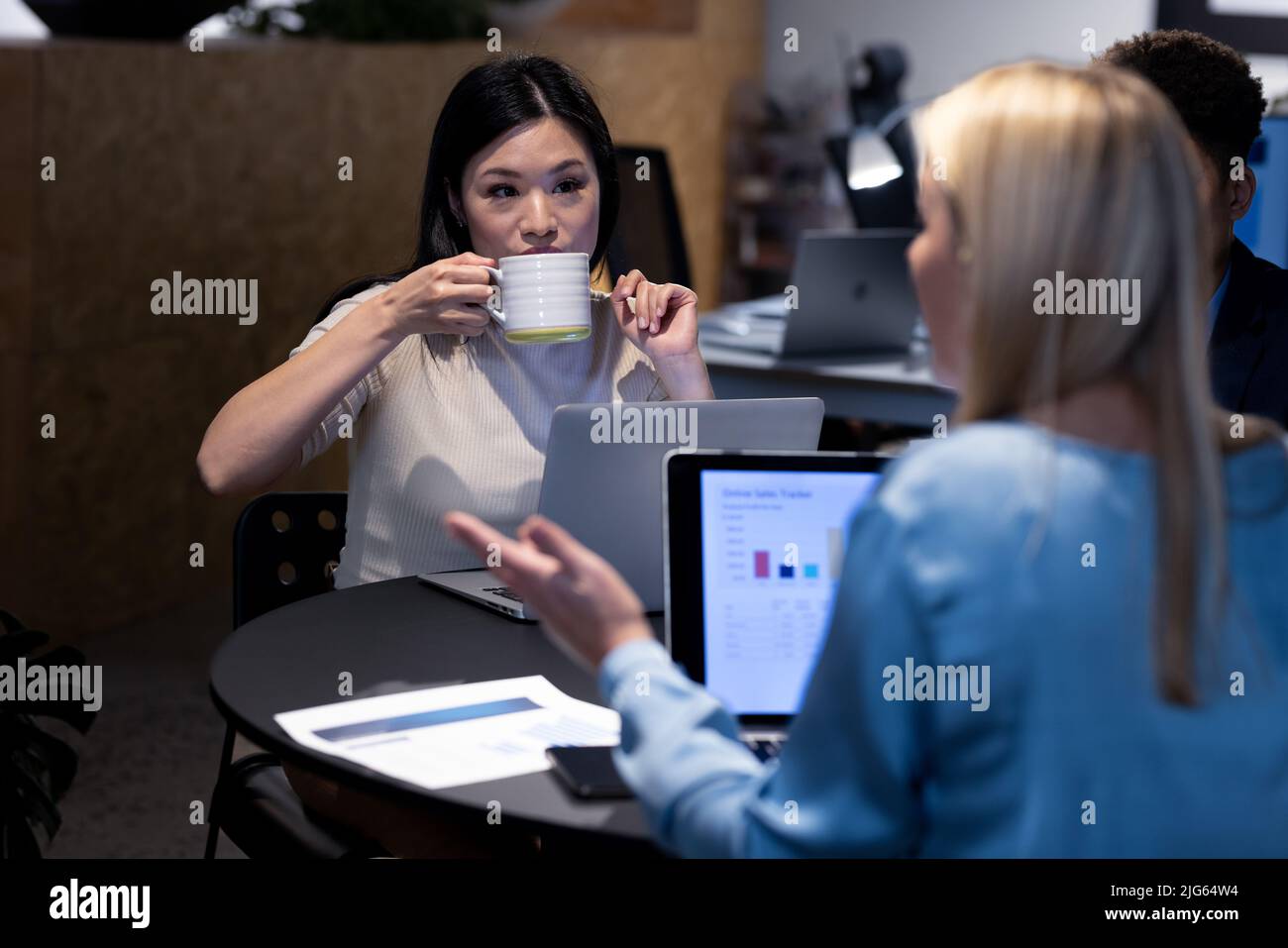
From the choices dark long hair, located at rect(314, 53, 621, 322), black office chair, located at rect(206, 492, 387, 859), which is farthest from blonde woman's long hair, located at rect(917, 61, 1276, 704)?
dark long hair, located at rect(314, 53, 621, 322)

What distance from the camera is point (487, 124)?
6.37 ft

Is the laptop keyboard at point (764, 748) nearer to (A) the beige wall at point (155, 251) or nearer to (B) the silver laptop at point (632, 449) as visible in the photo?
(B) the silver laptop at point (632, 449)

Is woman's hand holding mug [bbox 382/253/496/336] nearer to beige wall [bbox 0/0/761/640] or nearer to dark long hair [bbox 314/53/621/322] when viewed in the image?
dark long hair [bbox 314/53/621/322]

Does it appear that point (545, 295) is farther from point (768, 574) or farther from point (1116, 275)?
point (1116, 275)

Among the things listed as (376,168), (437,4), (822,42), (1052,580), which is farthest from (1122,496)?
(822,42)

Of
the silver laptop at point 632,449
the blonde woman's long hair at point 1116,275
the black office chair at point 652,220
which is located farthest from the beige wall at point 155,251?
the blonde woman's long hair at point 1116,275

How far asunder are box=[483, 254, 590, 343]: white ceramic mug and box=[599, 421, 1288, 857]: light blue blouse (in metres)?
0.82

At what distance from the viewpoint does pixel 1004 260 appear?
0.85 metres

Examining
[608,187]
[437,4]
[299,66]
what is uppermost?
[437,4]

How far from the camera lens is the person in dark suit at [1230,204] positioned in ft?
5.96

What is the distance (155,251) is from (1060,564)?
316 centimetres

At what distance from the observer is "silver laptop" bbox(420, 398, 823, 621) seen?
4.93ft
